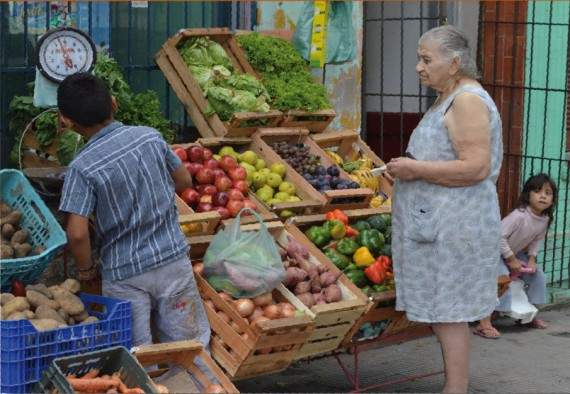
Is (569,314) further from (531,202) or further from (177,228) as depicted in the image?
(177,228)

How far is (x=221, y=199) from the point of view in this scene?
21.6ft

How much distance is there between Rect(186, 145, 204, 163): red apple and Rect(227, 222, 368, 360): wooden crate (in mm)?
742

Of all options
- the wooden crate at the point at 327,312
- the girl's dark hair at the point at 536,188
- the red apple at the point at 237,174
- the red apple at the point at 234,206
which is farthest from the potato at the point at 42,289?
the girl's dark hair at the point at 536,188

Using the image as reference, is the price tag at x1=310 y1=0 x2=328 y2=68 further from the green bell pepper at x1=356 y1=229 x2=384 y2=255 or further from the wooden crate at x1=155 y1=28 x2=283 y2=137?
the green bell pepper at x1=356 y1=229 x2=384 y2=255

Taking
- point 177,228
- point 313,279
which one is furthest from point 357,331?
point 177,228

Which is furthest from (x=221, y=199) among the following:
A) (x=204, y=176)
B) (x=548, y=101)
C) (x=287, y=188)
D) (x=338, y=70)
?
(x=548, y=101)

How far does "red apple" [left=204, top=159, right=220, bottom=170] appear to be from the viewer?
689 cm

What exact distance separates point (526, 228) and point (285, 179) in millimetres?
2034

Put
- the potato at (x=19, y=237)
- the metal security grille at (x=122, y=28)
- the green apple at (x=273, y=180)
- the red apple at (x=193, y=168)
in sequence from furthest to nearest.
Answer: the metal security grille at (x=122, y=28), the green apple at (x=273, y=180), the red apple at (x=193, y=168), the potato at (x=19, y=237)

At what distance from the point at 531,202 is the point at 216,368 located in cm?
364

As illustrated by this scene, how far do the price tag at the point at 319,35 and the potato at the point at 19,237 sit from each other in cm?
338

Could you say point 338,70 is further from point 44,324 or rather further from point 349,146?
point 44,324

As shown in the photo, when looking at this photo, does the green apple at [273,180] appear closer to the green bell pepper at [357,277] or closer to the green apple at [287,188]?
the green apple at [287,188]

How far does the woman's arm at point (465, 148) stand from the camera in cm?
579
